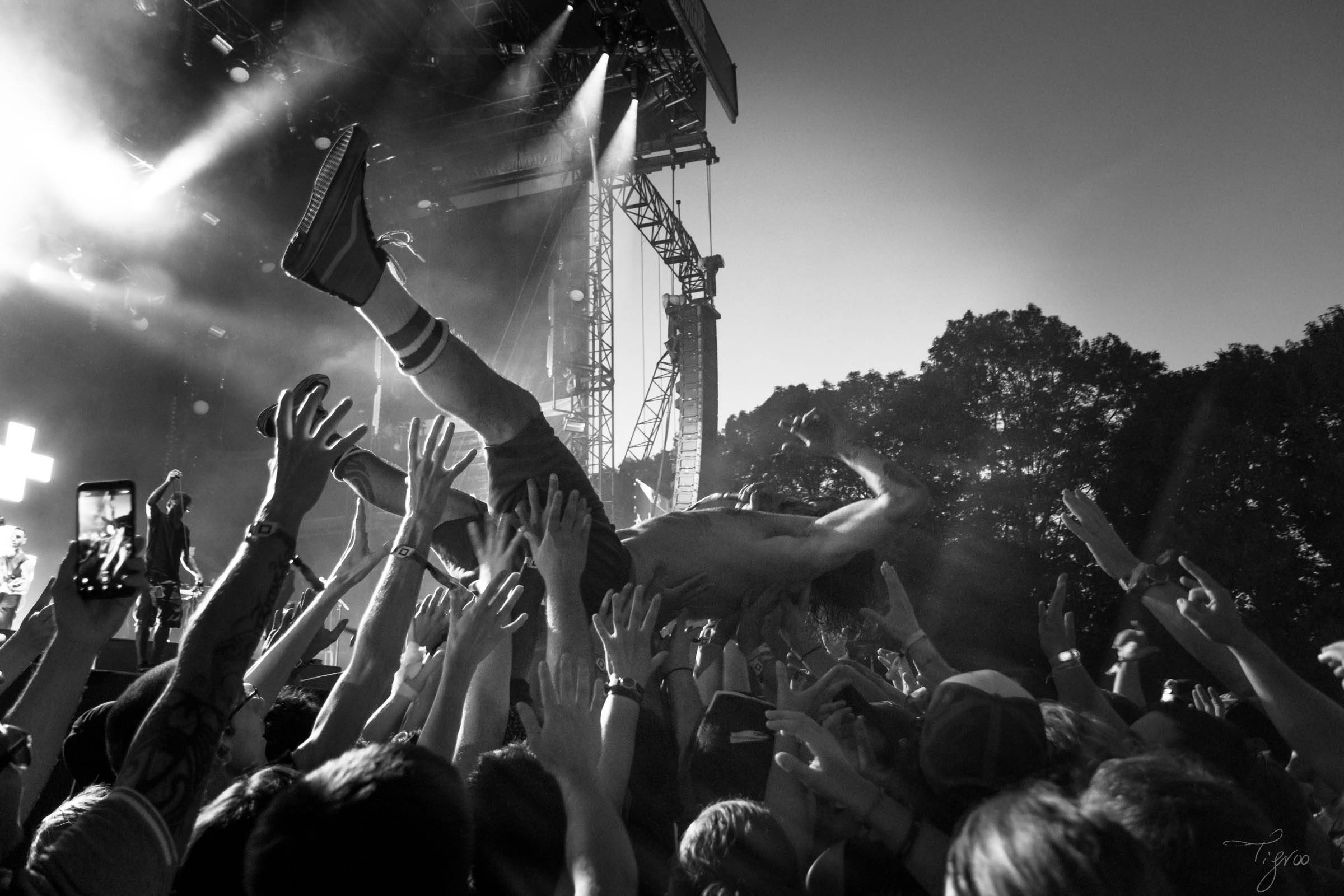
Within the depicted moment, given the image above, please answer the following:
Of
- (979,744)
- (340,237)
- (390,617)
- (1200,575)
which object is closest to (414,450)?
(390,617)

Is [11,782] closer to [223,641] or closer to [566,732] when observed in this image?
[223,641]

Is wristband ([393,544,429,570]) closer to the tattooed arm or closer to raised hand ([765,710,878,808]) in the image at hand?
the tattooed arm

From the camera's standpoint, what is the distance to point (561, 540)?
2643 millimetres

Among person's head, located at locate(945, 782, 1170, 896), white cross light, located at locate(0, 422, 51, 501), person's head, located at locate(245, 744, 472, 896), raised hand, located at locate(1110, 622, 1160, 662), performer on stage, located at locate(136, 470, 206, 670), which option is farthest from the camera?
white cross light, located at locate(0, 422, 51, 501)

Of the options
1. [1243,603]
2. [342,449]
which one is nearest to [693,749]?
[342,449]

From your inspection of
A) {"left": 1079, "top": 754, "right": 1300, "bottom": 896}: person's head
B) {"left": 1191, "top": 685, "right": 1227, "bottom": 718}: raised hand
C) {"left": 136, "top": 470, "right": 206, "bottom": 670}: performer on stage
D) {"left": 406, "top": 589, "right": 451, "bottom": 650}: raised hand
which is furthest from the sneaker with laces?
{"left": 136, "top": 470, "right": 206, "bottom": 670}: performer on stage

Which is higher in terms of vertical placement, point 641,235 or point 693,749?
point 641,235

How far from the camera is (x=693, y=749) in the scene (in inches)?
90.8

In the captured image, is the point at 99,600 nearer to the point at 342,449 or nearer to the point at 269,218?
the point at 342,449

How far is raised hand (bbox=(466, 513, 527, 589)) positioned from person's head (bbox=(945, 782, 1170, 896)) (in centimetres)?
161

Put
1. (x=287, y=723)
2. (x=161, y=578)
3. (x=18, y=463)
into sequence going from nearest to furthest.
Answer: (x=287, y=723) < (x=161, y=578) < (x=18, y=463)

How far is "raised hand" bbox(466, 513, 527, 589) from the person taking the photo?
2639mm

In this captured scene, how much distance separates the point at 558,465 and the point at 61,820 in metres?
1.93

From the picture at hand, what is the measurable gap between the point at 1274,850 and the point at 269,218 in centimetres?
1536
